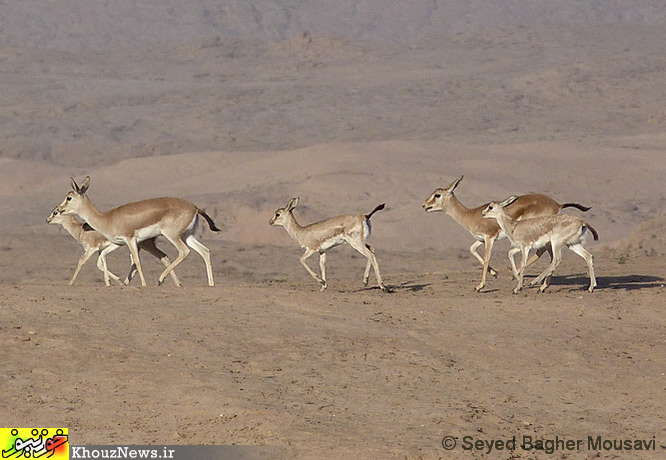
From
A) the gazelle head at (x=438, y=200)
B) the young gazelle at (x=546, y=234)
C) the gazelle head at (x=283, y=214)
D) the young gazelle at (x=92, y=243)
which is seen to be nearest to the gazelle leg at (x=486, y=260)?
the young gazelle at (x=546, y=234)

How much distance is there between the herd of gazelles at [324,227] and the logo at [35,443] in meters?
7.02

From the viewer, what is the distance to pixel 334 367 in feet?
36.3

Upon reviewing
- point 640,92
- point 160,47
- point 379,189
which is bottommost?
point 379,189

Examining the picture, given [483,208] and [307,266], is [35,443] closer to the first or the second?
[307,266]

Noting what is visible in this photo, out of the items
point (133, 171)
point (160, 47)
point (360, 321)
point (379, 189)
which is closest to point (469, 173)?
point (379, 189)

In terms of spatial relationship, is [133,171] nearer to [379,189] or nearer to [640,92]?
[379,189]

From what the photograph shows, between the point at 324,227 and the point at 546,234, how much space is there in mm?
3539

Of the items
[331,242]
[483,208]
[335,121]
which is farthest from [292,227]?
[335,121]

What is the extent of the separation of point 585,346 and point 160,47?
75.9 metres

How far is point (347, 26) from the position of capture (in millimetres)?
116375

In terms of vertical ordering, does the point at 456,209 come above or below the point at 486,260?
above

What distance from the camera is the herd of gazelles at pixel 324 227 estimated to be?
52.3ft

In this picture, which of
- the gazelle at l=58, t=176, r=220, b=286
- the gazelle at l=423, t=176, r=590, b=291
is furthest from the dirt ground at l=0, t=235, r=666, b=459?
the gazelle at l=58, t=176, r=220, b=286

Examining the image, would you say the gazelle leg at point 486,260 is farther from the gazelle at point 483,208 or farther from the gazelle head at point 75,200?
the gazelle head at point 75,200
